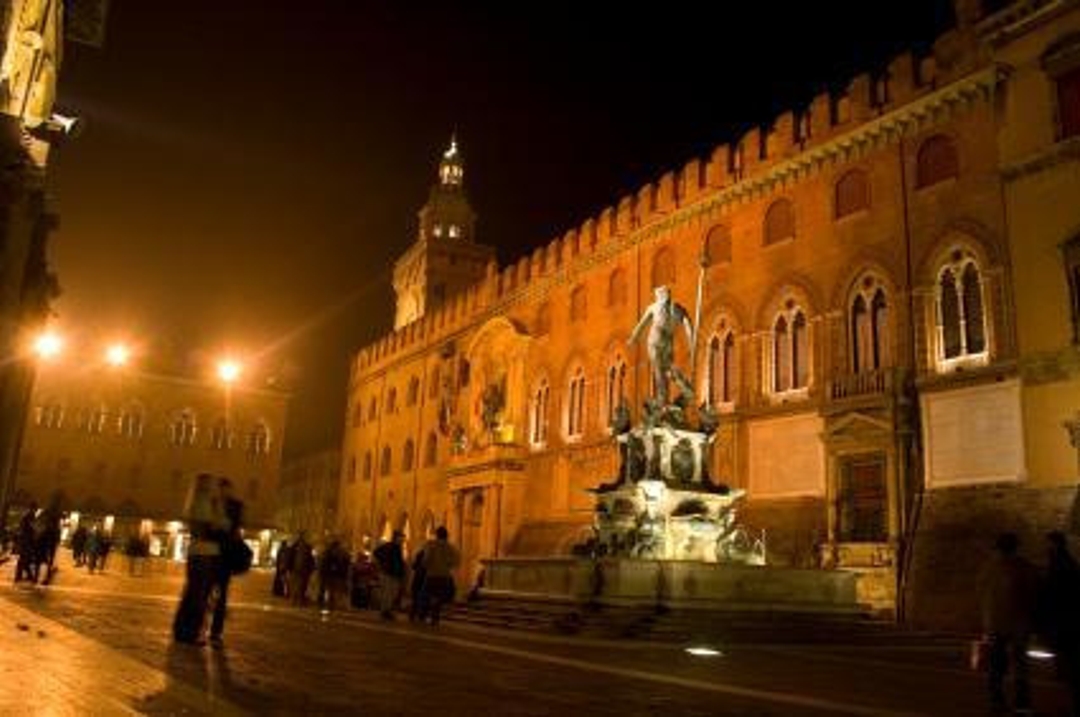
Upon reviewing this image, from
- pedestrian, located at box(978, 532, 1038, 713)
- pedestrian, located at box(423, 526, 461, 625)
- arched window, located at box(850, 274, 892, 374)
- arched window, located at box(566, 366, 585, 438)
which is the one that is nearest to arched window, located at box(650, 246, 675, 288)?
arched window, located at box(566, 366, 585, 438)

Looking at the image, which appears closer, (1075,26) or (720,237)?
(1075,26)

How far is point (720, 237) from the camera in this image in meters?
25.6

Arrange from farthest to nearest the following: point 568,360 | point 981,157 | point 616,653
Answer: point 568,360 → point 981,157 → point 616,653

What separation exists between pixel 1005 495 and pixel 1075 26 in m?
8.57

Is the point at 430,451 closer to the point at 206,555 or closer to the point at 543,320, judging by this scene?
the point at 543,320

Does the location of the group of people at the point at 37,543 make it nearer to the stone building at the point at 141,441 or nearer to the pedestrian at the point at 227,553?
the pedestrian at the point at 227,553

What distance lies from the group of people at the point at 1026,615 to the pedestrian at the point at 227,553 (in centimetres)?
591

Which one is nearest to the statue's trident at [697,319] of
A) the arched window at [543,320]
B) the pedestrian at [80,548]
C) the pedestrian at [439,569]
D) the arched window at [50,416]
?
the pedestrian at [439,569]

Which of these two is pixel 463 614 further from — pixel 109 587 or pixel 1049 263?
pixel 1049 263

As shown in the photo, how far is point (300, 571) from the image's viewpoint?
1758 centimetres

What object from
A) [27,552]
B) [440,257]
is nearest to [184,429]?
[440,257]

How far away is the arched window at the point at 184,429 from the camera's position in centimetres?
5203

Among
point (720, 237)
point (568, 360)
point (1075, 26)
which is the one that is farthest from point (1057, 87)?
point (568, 360)

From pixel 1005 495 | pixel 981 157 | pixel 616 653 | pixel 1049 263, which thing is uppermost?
pixel 981 157
